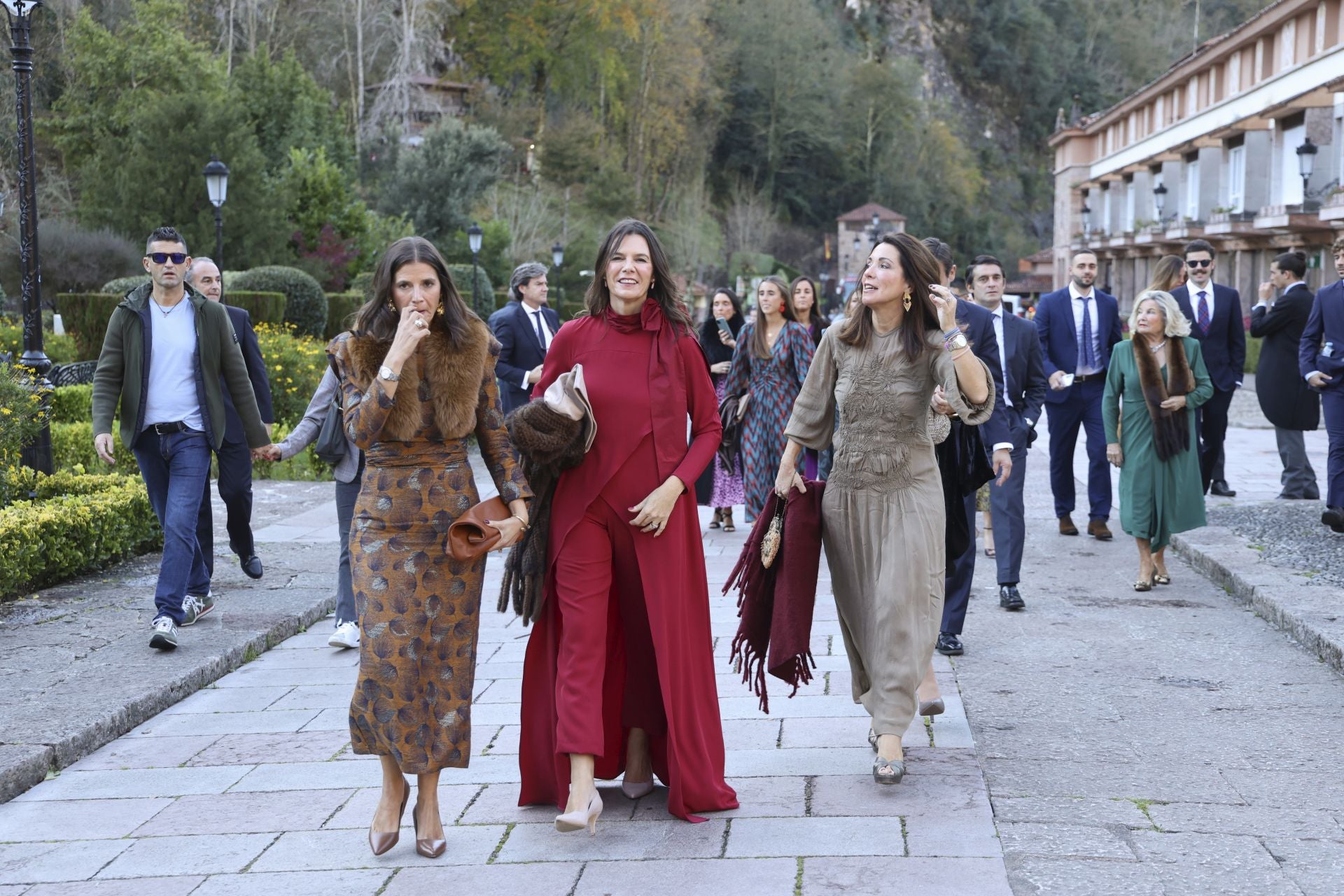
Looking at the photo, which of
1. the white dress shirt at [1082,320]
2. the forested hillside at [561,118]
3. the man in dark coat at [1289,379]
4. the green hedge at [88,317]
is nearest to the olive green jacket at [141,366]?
→ the white dress shirt at [1082,320]

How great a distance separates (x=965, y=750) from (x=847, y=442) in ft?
3.90

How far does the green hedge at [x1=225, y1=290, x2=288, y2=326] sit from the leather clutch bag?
18.1 m

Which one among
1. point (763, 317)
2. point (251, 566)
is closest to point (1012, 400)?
point (763, 317)

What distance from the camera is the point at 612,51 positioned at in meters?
62.8

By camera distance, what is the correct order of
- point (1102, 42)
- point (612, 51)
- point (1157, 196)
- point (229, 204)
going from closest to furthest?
1. point (229, 204)
2. point (1157, 196)
3. point (612, 51)
4. point (1102, 42)

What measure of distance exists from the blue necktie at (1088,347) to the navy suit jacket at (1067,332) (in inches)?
2.2

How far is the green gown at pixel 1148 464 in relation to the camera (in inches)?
316

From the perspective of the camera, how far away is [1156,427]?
8117mm

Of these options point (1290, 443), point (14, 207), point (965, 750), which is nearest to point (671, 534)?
point (965, 750)

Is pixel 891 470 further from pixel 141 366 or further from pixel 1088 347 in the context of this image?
pixel 1088 347

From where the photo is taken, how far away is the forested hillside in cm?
2953

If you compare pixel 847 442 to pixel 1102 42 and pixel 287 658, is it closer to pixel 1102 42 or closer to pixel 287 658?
pixel 287 658

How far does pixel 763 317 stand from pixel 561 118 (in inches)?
2278

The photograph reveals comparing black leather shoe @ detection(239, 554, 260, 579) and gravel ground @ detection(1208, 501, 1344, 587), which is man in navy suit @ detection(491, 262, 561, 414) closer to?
black leather shoe @ detection(239, 554, 260, 579)
